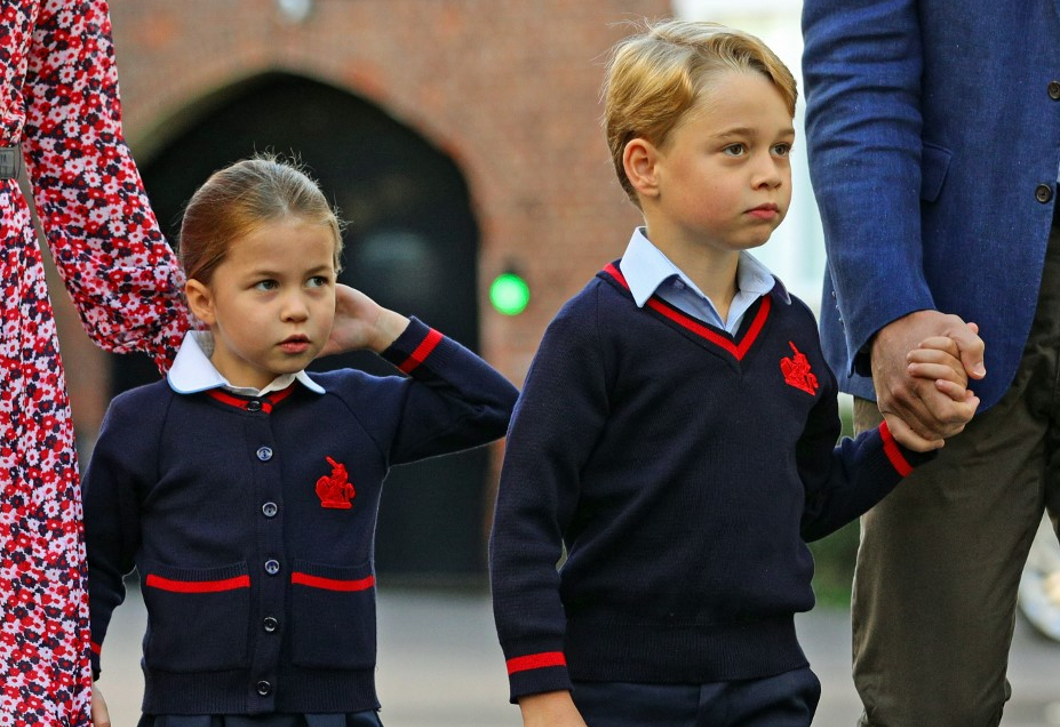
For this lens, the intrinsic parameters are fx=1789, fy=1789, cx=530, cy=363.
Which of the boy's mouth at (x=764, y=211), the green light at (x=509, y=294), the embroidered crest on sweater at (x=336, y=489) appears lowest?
the embroidered crest on sweater at (x=336, y=489)

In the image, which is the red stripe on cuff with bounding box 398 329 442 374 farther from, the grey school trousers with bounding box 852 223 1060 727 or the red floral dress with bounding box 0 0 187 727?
the grey school trousers with bounding box 852 223 1060 727

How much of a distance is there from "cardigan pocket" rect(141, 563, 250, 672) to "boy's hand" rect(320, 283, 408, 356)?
53cm

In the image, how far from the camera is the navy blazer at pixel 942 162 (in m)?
2.95

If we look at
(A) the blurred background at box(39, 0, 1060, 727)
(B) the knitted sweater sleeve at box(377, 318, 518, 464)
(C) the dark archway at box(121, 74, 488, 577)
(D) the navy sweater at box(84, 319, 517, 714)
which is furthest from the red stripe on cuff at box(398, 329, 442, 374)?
(C) the dark archway at box(121, 74, 488, 577)

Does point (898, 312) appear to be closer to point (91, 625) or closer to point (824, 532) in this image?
point (824, 532)

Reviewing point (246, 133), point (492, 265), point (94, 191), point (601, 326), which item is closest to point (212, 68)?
point (246, 133)

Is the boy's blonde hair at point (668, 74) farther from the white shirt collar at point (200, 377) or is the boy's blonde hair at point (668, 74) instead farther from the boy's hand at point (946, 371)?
the white shirt collar at point (200, 377)

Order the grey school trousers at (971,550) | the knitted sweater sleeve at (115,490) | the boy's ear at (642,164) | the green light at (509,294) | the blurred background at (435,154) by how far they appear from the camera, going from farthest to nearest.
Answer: the green light at (509,294), the blurred background at (435,154), the knitted sweater sleeve at (115,490), the grey school trousers at (971,550), the boy's ear at (642,164)

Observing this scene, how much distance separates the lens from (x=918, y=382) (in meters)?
2.85

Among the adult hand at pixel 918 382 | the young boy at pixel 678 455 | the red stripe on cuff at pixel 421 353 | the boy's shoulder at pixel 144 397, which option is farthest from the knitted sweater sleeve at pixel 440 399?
the adult hand at pixel 918 382

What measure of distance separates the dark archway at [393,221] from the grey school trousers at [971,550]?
8.26 m

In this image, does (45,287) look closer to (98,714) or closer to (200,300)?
(200,300)

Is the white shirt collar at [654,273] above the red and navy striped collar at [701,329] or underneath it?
above

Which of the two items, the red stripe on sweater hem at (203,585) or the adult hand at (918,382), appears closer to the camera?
the adult hand at (918,382)
